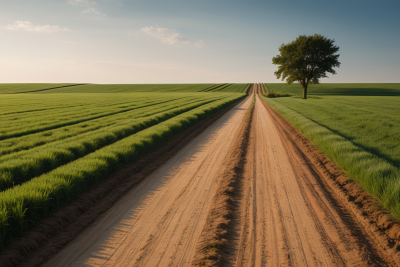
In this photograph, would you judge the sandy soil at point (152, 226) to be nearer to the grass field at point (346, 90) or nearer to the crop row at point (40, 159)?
the crop row at point (40, 159)

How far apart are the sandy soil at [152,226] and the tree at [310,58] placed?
49.2 meters

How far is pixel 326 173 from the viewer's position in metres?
7.05

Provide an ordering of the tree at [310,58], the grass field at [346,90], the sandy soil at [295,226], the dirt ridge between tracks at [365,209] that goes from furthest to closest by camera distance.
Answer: the grass field at [346,90]
the tree at [310,58]
the dirt ridge between tracks at [365,209]
the sandy soil at [295,226]

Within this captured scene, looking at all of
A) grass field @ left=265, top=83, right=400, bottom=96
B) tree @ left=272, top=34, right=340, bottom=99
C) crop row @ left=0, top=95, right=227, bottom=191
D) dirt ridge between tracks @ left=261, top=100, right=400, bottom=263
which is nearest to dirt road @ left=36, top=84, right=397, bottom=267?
dirt ridge between tracks @ left=261, top=100, right=400, bottom=263

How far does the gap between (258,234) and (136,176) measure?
169 inches

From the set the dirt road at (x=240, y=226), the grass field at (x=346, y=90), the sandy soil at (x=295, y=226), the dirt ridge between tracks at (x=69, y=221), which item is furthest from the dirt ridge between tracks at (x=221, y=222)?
the grass field at (x=346, y=90)

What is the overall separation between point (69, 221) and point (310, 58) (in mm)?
54658

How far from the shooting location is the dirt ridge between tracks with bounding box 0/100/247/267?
3607mm

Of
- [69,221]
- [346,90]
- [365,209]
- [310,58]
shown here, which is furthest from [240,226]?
[346,90]

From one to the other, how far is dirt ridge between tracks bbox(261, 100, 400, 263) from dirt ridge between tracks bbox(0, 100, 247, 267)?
5306mm

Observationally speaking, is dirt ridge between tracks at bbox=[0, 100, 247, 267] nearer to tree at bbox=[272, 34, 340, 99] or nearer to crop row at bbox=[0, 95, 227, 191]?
crop row at bbox=[0, 95, 227, 191]

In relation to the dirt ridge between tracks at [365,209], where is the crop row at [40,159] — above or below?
above

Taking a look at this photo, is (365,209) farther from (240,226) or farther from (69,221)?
(69,221)

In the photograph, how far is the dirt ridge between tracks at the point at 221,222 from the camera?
11.6 feet
